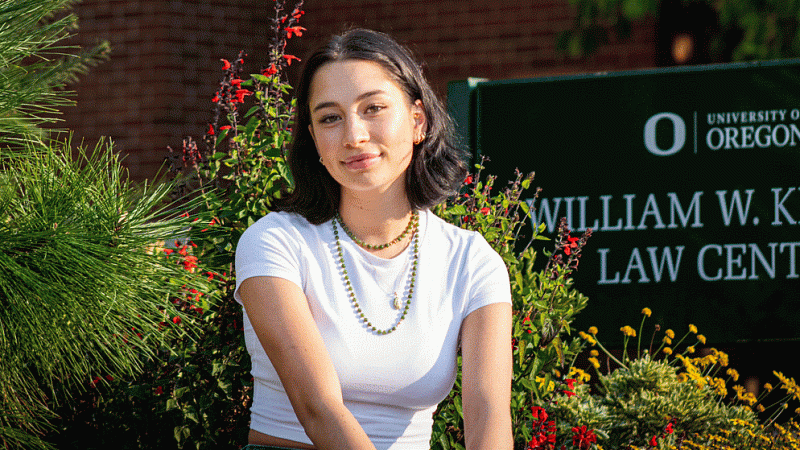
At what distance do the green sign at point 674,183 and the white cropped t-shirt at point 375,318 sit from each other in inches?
83.4

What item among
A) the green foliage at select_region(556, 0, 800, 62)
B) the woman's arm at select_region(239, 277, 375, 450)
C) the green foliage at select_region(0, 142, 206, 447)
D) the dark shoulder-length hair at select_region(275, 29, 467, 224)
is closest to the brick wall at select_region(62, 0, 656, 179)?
the green foliage at select_region(556, 0, 800, 62)

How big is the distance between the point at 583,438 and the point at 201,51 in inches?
232

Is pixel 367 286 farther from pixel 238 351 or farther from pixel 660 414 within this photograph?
pixel 660 414

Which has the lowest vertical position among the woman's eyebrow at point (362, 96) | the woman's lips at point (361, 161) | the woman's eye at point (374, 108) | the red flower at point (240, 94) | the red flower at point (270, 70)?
the woman's lips at point (361, 161)

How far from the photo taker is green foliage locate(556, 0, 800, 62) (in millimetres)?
6594

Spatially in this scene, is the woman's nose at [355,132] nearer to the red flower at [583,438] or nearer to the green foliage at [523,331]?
the green foliage at [523,331]

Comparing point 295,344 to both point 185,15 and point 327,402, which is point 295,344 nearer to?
point 327,402

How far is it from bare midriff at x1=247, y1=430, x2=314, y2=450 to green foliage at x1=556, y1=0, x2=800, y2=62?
16.5 ft

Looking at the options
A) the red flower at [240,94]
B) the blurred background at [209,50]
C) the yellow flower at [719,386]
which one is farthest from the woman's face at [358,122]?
the blurred background at [209,50]

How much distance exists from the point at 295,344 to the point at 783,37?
564 centimetres

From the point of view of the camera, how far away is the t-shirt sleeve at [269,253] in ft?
7.00

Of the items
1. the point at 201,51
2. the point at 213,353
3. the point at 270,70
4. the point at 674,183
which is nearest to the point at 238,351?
the point at 213,353

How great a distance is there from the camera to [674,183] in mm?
4379

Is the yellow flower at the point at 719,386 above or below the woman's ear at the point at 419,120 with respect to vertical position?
below
